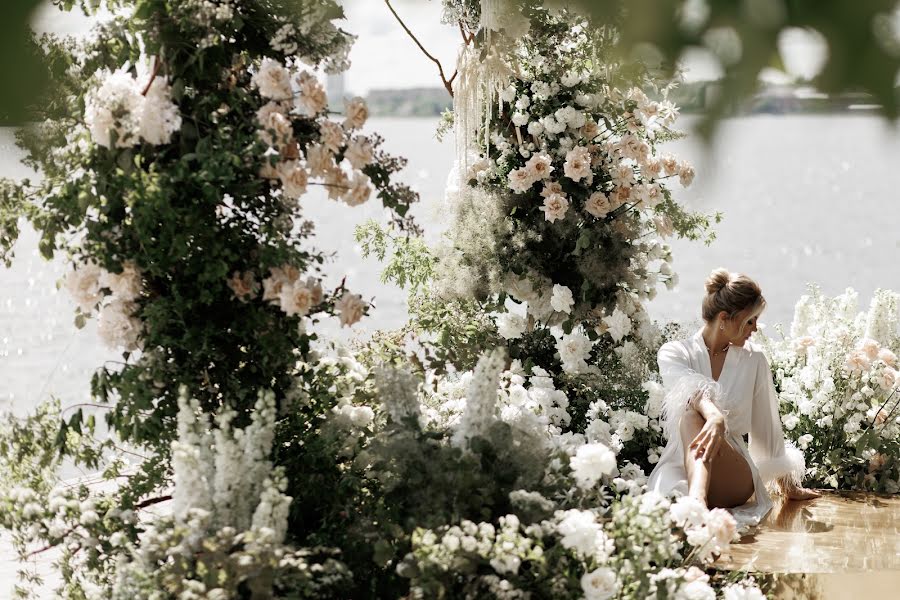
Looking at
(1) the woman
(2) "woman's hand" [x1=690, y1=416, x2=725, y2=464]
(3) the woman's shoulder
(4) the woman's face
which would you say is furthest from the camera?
(3) the woman's shoulder

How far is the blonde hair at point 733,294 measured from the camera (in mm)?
3770

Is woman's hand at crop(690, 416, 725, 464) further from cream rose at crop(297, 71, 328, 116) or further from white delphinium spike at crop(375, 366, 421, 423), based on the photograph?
cream rose at crop(297, 71, 328, 116)

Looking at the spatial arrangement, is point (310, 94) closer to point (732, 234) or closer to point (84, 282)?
point (84, 282)

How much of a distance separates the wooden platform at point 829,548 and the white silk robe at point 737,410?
0.48 feet

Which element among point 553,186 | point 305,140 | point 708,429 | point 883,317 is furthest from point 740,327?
point 305,140

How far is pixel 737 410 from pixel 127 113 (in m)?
2.43

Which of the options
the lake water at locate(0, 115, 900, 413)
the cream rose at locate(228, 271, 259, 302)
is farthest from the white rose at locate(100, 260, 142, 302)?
the lake water at locate(0, 115, 900, 413)

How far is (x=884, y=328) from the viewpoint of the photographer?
15.9ft

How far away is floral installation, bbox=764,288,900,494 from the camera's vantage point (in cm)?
436

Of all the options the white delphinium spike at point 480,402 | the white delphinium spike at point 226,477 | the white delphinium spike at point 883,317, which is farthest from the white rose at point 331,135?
the white delphinium spike at point 883,317

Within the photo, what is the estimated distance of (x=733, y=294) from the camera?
12.4 feet

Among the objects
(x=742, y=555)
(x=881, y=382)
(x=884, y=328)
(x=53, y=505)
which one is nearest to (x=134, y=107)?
(x=53, y=505)

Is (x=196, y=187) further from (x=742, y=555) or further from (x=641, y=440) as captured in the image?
(x=641, y=440)

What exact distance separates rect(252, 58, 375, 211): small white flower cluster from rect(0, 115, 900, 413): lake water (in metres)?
0.18
